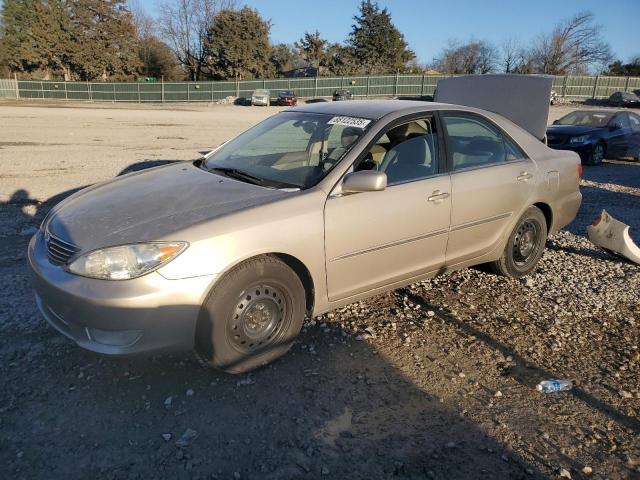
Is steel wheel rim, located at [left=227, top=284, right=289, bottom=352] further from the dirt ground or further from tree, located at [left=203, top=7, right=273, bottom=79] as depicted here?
tree, located at [left=203, top=7, right=273, bottom=79]

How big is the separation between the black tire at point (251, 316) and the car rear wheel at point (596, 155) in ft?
38.1

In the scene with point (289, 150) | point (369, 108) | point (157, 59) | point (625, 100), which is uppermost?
point (157, 59)

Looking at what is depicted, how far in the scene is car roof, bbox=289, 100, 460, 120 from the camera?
402 centimetres

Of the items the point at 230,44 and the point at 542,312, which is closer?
the point at 542,312

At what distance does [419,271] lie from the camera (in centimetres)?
405

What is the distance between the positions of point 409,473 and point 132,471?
51.9 inches

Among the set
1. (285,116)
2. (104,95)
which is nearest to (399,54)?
(104,95)

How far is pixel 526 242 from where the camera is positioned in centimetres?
496

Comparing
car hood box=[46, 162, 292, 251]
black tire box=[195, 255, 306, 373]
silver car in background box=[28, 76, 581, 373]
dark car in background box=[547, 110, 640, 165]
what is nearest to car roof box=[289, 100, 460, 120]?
silver car in background box=[28, 76, 581, 373]

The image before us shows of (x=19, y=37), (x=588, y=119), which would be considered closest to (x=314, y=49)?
(x=19, y=37)

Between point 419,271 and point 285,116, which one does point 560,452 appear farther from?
point 285,116

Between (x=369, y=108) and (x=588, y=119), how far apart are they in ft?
37.9

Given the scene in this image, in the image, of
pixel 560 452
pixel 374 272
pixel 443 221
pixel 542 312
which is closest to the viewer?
pixel 560 452

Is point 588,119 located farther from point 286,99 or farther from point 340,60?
point 340,60
